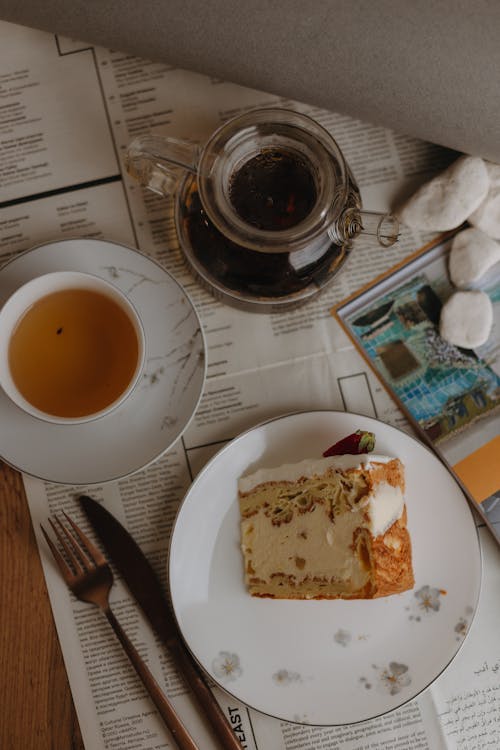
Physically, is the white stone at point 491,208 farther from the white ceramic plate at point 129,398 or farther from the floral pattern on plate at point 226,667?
the floral pattern on plate at point 226,667

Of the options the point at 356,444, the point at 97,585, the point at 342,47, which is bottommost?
the point at 97,585

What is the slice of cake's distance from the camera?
649 millimetres

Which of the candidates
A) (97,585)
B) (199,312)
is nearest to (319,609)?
(97,585)

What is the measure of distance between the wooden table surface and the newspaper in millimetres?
16

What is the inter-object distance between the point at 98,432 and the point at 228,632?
0.82 ft

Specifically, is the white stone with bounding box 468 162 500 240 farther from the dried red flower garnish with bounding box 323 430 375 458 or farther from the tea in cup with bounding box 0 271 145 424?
the tea in cup with bounding box 0 271 145 424

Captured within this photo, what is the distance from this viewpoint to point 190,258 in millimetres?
678

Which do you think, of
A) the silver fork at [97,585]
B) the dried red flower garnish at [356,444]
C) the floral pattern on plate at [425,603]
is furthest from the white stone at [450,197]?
the silver fork at [97,585]

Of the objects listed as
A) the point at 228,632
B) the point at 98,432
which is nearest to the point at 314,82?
the point at 98,432

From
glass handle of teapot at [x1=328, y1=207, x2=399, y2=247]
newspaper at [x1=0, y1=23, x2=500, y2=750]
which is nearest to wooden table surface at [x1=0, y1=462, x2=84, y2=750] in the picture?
newspaper at [x1=0, y1=23, x2=500, y2=750]

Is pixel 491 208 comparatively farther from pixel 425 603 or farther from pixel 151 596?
pixel 151 596

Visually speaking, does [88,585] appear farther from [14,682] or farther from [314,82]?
[314,82]

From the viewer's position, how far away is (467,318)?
0.74 m

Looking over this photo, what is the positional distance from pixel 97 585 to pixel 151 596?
0.20 ft
